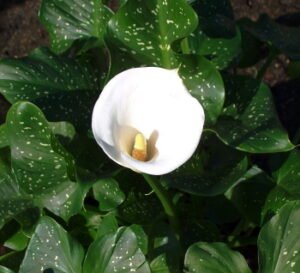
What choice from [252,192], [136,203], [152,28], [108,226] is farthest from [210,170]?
[152,28]

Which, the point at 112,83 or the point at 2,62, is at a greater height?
the point at 112,83

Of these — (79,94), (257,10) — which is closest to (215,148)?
(79,94)

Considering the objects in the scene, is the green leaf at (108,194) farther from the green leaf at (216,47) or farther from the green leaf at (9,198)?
the green leaf at (216,47)

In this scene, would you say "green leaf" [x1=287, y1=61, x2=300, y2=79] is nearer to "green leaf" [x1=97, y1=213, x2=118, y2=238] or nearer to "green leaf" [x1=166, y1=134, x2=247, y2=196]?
"green leaf" [x1=166, y1=134, x2=247, y2=196]

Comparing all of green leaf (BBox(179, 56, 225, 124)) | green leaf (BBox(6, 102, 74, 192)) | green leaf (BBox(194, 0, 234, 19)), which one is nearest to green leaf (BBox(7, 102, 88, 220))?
green leaf (BBox(6, 102, 74, 192))

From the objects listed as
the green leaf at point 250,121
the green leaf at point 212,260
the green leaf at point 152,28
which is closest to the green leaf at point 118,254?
the green leaf at point 212,260

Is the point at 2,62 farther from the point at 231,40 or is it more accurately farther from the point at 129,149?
the point at 231,40
